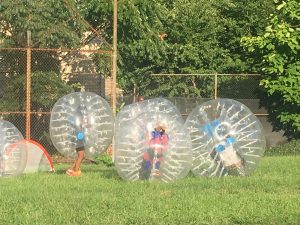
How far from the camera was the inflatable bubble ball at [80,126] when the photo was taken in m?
15.9

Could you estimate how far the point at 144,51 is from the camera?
2292 centimetres

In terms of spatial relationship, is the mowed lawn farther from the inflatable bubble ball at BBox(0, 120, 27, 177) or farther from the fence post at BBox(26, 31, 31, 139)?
the fence post at BBox(26, 31, 31, 139)

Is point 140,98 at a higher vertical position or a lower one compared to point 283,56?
lower

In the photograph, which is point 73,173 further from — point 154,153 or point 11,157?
point 154,153

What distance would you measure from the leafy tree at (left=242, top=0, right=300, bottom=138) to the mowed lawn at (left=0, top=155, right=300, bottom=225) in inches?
322

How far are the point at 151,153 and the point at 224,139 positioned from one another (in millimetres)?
1551

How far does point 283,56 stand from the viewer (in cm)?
2314

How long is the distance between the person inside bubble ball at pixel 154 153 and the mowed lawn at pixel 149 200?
1.45 ft

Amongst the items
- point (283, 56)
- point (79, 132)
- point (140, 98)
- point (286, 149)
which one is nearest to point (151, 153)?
point (79, 132)

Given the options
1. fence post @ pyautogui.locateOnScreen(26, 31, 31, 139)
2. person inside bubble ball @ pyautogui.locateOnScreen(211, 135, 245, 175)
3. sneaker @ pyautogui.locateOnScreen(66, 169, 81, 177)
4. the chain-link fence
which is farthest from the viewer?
the chain-link fence

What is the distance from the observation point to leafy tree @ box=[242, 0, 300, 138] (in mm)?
22594

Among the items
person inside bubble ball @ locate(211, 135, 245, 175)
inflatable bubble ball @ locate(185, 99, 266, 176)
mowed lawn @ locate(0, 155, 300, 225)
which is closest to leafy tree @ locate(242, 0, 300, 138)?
inflatable bubble ball @ locate(185, 99, 266, 176)

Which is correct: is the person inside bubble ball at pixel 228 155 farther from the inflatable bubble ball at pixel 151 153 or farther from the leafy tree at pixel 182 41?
the leafy tree at pixel 182 41

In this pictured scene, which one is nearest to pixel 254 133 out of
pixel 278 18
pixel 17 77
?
pixel 17 77
